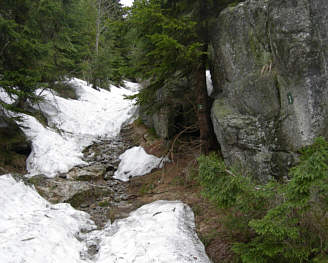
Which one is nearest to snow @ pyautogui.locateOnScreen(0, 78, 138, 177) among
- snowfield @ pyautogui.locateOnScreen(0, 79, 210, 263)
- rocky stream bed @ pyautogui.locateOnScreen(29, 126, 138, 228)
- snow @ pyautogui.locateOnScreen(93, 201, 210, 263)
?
snowfield @ pyautogui.locateOnScreen(0, 79, 210, 263)

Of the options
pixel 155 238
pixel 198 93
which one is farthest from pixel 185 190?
pixel 198 93

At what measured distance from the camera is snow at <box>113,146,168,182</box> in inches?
368

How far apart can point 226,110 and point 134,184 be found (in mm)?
4439

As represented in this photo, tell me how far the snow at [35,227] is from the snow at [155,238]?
26.3 inches

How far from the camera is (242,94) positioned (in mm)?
5891

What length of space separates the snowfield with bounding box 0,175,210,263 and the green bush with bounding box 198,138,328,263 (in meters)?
1.17

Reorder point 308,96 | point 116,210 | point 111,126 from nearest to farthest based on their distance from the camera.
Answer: point 308,96 < point 116,210 < point 111,126

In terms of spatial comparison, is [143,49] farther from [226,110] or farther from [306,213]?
[306,213]

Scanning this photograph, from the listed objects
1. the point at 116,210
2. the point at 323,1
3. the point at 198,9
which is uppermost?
the point at 198,9

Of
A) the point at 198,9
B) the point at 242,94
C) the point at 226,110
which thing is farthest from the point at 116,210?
the point at 198,9

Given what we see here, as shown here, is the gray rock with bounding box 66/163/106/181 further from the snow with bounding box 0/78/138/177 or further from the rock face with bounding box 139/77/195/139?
the rock face with bounding box 139/77/195/139

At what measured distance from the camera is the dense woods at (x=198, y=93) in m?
2.80

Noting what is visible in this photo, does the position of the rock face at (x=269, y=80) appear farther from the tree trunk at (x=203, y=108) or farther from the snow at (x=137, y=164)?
the snow at (x=137, y=164)

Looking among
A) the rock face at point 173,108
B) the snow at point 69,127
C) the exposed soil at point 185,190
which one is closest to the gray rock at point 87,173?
the snow at point 69,127
